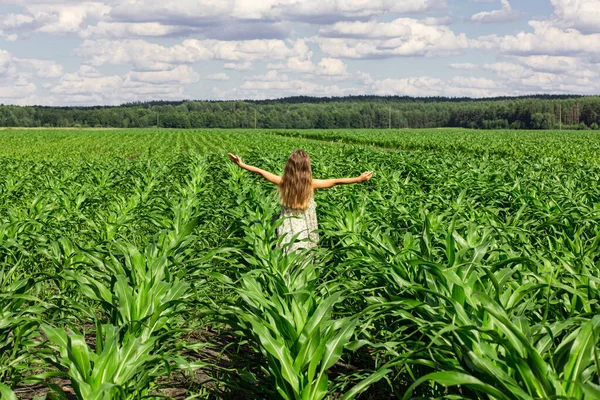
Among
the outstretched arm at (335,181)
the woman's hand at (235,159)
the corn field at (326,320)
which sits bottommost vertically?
the corn field at (326,320)

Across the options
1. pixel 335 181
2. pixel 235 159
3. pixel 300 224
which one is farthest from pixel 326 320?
pixel 235 159

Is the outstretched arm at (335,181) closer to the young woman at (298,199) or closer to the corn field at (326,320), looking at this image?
the young woman at (298,199)

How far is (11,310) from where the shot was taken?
13.2 ft

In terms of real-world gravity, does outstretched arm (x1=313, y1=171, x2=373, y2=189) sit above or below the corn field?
above

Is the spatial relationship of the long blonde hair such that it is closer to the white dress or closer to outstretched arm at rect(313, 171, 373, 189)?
the white dress

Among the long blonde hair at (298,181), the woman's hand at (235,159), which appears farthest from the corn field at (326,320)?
the woman's hand at (235,159)

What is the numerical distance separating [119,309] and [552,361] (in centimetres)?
256

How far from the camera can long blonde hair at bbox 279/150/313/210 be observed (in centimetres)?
640

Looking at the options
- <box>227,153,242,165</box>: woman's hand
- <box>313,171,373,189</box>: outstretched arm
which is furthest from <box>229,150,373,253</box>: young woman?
<box>227,153,242,165</box>: woman's hand

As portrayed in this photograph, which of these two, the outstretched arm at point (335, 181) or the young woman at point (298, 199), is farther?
the outstretched arm at point (335, 181)

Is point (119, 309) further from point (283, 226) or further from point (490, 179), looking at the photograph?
point (490, 179)

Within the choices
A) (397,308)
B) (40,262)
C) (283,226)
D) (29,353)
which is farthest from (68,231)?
(397,308)

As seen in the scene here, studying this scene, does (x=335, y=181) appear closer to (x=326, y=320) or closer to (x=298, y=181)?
(x=298, y=181)

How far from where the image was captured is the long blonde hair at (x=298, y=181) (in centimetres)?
640
